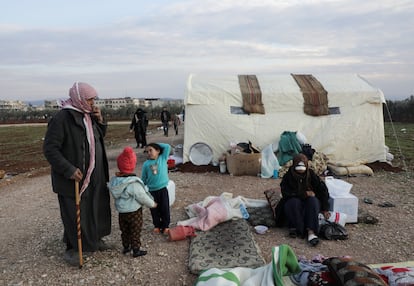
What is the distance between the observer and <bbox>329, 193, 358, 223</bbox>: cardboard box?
4.71m

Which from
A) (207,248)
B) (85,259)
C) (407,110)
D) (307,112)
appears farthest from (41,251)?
(407,110)

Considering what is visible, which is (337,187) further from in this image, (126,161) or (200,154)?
(200,154)

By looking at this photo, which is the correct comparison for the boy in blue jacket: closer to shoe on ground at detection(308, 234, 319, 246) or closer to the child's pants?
the child's pants

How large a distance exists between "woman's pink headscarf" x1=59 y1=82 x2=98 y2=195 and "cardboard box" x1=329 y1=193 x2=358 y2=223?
3.20m

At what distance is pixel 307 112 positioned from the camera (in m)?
9.12

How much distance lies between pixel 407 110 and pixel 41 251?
961 inches

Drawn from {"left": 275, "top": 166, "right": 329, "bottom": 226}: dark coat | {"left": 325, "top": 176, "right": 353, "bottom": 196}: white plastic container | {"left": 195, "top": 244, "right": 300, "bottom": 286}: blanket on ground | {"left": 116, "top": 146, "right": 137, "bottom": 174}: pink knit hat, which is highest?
{"left": 116, "top": 146, "right": 137, "bottom": 174}: pink knit hat

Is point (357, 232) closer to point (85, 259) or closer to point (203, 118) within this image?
point (85, 259)

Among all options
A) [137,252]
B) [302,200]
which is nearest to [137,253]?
[137,252]

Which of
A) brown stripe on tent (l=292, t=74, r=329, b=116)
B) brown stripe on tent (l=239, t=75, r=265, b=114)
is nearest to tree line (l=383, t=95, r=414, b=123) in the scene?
brown stripe on tent (l=292, t=74, r=329, b=116)

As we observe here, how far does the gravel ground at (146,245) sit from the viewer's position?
11.3 ft

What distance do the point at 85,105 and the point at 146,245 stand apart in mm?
1786

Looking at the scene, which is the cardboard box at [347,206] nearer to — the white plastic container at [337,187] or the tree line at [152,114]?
the white plastic container at [337,187]

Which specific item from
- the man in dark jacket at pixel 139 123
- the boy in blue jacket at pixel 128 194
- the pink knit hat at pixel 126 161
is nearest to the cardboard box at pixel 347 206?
the boy in blue jacket at pixel 128 194
